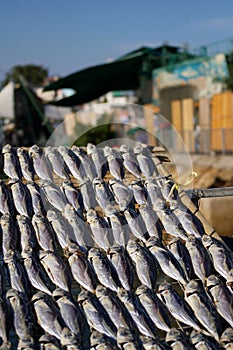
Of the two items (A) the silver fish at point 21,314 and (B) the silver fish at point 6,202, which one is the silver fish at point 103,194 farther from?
(A) the silver fish at point 21,314

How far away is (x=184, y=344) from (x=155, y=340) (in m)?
0.17

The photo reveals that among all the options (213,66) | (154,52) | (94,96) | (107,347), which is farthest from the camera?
(94,96)

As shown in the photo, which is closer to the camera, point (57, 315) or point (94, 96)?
point (57, 315)

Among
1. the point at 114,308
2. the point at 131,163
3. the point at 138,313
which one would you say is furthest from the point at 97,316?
the point at 131,163

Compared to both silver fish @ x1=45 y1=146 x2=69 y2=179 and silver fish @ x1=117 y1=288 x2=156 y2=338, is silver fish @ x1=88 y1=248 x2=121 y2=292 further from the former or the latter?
silver fish @ x1=45 y1=146 x2=69 y2=179

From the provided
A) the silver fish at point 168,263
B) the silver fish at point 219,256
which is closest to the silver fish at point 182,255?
the silver fish at point 168,263

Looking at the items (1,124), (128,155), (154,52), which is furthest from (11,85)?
(128,155)

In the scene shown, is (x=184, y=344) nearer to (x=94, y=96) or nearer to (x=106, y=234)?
(x=106, y=234)

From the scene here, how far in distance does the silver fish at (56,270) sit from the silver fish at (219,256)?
39.4 inches

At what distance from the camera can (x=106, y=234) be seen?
13.3ft

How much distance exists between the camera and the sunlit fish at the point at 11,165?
15.1 ft

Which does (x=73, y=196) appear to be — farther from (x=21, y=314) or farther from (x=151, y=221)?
(x=21, y=314)

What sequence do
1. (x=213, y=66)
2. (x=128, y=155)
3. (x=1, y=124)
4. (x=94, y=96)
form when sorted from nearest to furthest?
(x=128, y=155) → (x=213, y=66) → (x=1, y=124) → (x=94, y=96)

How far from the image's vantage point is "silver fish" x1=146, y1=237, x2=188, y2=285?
12.4 feet
